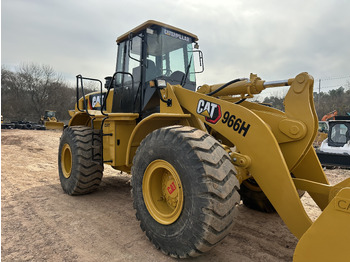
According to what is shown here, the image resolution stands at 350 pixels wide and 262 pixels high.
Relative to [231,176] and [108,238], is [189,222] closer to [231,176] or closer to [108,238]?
[231,176]

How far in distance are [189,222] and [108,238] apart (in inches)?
52.0

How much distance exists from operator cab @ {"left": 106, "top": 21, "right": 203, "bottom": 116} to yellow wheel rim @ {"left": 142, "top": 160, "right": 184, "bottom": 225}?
1387mm

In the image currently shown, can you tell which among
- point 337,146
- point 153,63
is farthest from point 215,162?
Answer: point 337,146

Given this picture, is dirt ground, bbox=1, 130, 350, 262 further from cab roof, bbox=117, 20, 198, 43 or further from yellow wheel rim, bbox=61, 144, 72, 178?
cab roof, bbox=117, 20, 198, 43

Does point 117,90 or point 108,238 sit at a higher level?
point 117,90

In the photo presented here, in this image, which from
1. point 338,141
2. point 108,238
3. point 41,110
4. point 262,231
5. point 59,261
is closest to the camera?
point 59,261

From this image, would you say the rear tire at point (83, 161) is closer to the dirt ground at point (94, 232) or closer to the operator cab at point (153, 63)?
the dirt ground at point (94, 232)

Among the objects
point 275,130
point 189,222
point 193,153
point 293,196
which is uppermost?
point 275,130

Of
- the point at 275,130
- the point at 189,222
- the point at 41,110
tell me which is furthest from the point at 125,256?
the point at 41,110

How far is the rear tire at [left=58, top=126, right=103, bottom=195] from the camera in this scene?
14.8ft

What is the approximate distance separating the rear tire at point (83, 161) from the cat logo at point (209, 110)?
2.38 meters

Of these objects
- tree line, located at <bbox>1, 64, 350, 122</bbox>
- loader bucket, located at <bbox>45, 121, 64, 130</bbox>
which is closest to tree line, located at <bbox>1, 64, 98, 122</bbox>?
tree line, located at <bbox>1, 64, 350, 122</bbox>

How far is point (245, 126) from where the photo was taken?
2678mm

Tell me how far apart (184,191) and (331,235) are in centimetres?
124
